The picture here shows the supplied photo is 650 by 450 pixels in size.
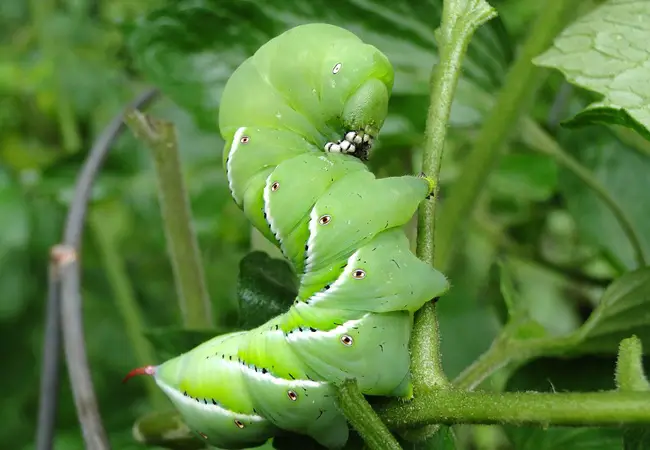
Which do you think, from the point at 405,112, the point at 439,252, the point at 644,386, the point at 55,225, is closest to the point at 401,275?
the point at 644,386

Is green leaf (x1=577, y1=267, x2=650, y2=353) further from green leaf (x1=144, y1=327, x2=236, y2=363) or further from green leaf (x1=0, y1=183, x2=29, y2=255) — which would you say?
green leaf (x1=0, y1=183, x2=29, y2=255)

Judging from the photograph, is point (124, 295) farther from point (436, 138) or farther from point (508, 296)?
point (436, 138)

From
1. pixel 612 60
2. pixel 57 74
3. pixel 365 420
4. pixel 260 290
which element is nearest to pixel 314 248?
pixel 260 290

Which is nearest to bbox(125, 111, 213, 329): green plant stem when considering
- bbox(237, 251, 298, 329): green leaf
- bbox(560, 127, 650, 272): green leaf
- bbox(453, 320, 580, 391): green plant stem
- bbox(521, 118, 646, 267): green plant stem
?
bbox(237, 251, 298, 329): green leaf

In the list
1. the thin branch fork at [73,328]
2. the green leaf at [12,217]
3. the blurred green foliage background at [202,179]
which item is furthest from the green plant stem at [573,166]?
the green leaf at [12,217]

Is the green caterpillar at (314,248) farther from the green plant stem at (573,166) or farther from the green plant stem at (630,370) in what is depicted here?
the green plant stem at (573,166)

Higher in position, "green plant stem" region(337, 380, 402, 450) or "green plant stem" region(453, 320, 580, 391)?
"green plant stem" region(337, 380, 402, 450)
